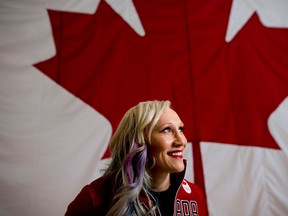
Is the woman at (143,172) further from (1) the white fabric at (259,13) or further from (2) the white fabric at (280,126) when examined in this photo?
(1) the white fabric at (259,13)

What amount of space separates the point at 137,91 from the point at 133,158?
24.4 inches

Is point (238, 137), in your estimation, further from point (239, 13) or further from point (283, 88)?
point (239, 13)

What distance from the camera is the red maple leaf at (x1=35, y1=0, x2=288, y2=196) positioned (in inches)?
49.7

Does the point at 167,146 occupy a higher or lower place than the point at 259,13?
lower

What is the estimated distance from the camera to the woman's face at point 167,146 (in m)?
0.72

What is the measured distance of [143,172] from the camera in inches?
27.8

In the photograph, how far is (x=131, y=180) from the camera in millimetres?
690

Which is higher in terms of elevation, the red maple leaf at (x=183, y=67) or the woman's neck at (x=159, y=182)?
the red maple leaf at (x=183, y=67)

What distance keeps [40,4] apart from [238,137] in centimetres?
119

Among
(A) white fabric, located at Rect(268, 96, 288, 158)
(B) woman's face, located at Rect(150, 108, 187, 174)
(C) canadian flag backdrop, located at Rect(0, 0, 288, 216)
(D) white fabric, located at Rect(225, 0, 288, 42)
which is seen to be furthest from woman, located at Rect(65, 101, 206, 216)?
(D) white fabric, located at Rect(225, 0, 288, 42)

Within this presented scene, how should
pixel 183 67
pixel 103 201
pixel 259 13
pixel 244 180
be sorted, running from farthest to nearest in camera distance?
pixel 259 13 → pixel 183 67 → pixel 244 180 → pixel 103 201

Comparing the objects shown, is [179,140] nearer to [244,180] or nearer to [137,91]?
[137,91]

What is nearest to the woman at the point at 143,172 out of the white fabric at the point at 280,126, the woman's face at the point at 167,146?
the woman's face at the point at 167,146

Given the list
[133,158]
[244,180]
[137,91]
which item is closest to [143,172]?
Answer: [133,158]
